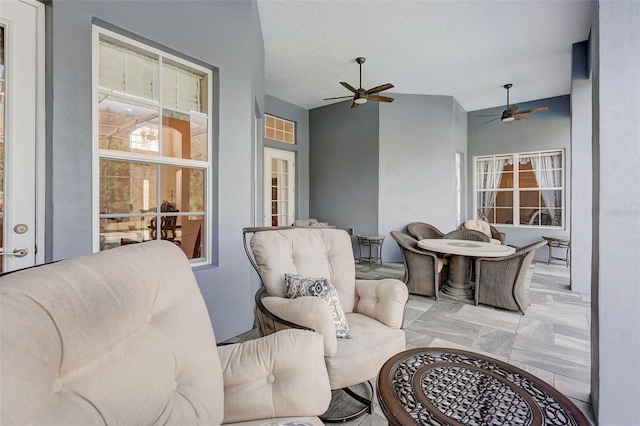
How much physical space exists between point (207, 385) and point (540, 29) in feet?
15.9

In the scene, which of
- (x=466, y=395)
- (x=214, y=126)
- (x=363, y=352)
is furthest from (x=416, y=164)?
(x=466, y=395)

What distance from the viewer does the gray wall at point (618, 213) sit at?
1.50 meters

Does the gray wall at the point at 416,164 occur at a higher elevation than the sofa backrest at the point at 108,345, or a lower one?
higher

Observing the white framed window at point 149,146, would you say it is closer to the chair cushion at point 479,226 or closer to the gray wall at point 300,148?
the gray wall at point 300,148

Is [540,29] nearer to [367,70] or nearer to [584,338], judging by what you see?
[367,70]

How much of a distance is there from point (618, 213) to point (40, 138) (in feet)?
10.5

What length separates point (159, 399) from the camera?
0.82 meters

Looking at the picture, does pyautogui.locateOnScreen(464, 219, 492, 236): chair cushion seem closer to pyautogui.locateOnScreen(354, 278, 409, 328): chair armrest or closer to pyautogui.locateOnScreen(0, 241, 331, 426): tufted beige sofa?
pyautogui.locateOnScreen(354, 278, 409, 328): chair armrest

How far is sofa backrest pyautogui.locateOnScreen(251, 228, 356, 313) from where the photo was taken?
1863mm

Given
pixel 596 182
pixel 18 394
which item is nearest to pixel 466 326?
pixel 596 182

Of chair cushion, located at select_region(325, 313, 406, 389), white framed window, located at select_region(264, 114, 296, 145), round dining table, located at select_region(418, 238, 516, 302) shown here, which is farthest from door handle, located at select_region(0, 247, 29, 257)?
white framed window, located at select_region(264, 114, 296, 145)

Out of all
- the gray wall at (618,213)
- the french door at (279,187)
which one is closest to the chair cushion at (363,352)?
the gray wall at (618,213)

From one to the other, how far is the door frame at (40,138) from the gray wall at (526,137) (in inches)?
256

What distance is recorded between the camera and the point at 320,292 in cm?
173
